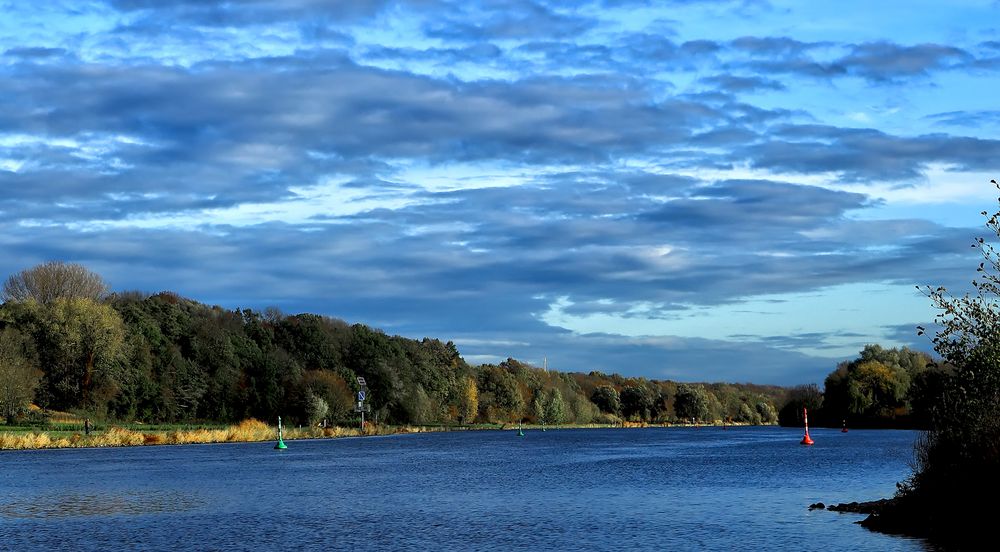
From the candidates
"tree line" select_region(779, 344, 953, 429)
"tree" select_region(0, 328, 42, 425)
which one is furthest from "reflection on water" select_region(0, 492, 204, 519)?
"tree line" select_region(779, 344, 953, 429)

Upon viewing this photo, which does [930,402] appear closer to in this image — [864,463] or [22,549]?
[22,549]

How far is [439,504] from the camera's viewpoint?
1505 inches

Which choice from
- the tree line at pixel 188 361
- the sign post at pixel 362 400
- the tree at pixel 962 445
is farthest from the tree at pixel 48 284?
the tree at pixel 962 445

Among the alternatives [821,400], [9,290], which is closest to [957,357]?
[9,290]

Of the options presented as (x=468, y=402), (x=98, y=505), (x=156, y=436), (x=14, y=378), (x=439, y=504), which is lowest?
(x=98, y=505)

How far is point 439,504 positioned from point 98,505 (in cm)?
1190

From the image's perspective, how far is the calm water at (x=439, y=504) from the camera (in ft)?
Result: 89.3

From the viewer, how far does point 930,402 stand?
3109cm

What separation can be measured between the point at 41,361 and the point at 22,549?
300 ft

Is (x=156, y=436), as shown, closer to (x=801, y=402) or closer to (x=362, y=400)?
(x=362, y=400)

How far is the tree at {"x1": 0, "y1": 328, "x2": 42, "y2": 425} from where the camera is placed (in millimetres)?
93100

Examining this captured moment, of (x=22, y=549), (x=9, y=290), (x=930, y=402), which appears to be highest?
(x=9, y=290)

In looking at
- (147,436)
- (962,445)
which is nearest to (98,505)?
(962,445)

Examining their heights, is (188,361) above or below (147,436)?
above
